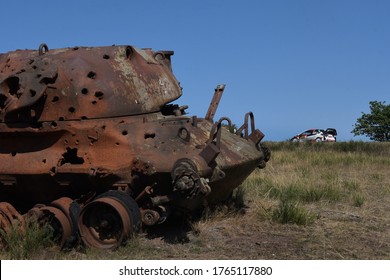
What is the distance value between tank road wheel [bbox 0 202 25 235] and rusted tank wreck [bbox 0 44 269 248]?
0.01 meters

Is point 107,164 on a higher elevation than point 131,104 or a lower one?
lower

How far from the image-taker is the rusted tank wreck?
7.07 m

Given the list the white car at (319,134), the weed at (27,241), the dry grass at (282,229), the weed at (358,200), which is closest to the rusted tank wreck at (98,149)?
the weed at (27,241)

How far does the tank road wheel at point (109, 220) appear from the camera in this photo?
22.5ft

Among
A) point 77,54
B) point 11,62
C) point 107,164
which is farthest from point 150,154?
point 11,62

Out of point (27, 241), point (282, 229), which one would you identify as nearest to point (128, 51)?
point (27, 241)

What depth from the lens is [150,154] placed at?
7254 millimetres

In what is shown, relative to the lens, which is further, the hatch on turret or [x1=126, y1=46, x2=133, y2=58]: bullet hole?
[x1=126, y1=46, x2=133, y2=58]: bullet hole

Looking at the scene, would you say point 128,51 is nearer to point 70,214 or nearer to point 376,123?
point 70,214

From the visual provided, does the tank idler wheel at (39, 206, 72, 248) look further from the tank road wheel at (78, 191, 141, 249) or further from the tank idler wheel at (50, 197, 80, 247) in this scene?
the tank road wheel at (78, 191, 141, 249)

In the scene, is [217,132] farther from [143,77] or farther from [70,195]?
[70,195]

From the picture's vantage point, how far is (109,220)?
23.1ft

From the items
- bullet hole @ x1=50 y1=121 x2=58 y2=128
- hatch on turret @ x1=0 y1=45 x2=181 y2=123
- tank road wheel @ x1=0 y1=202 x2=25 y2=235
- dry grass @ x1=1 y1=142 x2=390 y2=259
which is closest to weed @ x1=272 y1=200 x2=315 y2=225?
dry grass @ x1=1 y1=142 x2=390 y2=259

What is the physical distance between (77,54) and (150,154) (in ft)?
6.15
